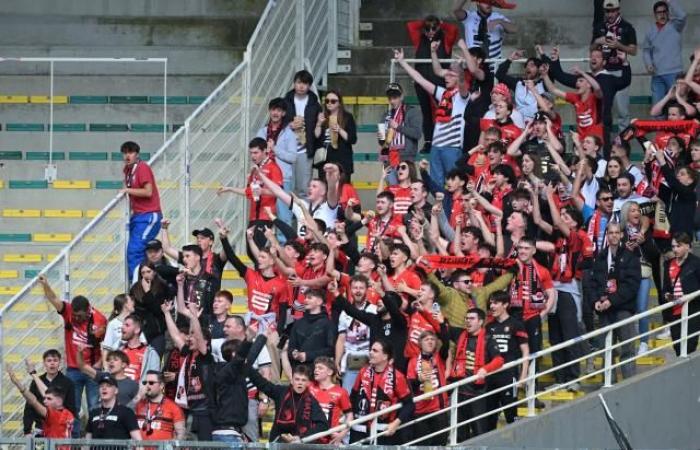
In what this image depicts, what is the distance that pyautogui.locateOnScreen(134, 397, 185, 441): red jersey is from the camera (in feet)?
58.4

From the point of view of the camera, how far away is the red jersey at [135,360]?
18641mm

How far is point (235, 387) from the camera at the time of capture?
58.1ft

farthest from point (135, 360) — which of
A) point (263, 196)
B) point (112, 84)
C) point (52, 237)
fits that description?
point (112, 84)

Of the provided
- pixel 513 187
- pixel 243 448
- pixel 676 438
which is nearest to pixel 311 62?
pixel 513 187

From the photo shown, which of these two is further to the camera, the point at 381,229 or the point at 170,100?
the point at 170,100

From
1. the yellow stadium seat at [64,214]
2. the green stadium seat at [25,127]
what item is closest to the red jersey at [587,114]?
the yellow stadium seat at [64,214]

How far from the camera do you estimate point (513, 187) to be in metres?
20.6

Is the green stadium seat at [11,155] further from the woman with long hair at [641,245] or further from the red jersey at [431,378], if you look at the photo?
the red jersey at [431,378]

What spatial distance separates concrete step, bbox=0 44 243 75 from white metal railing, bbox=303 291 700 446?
866cm

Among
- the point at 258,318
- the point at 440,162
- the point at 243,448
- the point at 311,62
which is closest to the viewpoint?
the point at 243,448

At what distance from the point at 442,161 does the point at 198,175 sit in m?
2.57

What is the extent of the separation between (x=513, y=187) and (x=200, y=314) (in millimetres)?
3388

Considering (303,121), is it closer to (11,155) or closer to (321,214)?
(321,214)

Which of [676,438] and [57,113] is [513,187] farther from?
[57,113]
